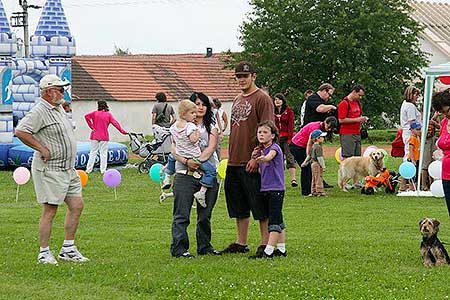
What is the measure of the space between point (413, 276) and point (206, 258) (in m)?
2.27

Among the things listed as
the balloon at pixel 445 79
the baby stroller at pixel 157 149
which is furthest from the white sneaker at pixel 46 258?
the baby stroller at pixel 157 149

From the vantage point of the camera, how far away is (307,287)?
8.55m

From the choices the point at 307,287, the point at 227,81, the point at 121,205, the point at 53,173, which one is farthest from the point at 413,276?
the point at 227,81

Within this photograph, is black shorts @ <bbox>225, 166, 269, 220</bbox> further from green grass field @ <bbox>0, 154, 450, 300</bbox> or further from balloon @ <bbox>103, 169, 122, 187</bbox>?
balloon @ <bbox>103, 169, 122, 187</bbox>

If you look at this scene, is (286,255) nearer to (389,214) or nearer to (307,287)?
(307,287)

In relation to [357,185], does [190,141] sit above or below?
above

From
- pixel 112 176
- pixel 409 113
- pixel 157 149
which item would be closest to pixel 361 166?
pixel 409 113

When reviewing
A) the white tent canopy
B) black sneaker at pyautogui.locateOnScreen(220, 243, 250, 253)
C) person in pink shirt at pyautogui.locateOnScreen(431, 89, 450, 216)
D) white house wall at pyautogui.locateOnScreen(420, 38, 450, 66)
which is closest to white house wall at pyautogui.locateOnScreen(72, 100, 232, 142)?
white house wall at pyautogui.locateOnScreen(420, 38, 450, 66)

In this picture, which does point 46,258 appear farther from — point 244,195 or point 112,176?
point 112,176

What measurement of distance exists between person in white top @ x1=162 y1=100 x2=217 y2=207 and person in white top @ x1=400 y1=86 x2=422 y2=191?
25.8 ft

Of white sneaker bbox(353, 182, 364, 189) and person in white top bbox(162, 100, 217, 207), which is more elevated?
person in white top bbox(162, 100, 217, 207)

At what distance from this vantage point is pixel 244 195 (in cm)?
1070

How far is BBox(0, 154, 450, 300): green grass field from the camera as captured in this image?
849 centimetres

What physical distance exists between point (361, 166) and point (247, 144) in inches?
311
